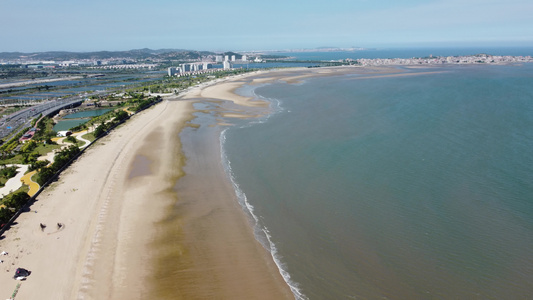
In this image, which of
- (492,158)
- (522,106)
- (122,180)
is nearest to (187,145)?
(122,180)

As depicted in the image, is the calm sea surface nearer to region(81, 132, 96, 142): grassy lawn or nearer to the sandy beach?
the sandy beach

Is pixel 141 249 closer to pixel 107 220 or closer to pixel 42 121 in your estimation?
pixel 107 220

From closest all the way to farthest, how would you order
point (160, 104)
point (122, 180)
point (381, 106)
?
point (122, 180), point (381, 106), point (160, 104)

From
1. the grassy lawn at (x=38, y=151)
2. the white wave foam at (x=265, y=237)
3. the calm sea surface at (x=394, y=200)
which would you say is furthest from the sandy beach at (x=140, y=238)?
the grassy lawn at (x=38, y=151)

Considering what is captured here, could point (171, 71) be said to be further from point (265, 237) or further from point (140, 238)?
point (265, 237)

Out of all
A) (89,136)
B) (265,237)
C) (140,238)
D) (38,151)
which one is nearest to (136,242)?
(140,238)

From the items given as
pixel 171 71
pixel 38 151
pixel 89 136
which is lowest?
pixel 38 151

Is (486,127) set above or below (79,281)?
above

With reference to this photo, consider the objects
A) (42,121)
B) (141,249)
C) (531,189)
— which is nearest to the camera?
(141,249)

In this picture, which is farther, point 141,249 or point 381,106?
point 381,106
